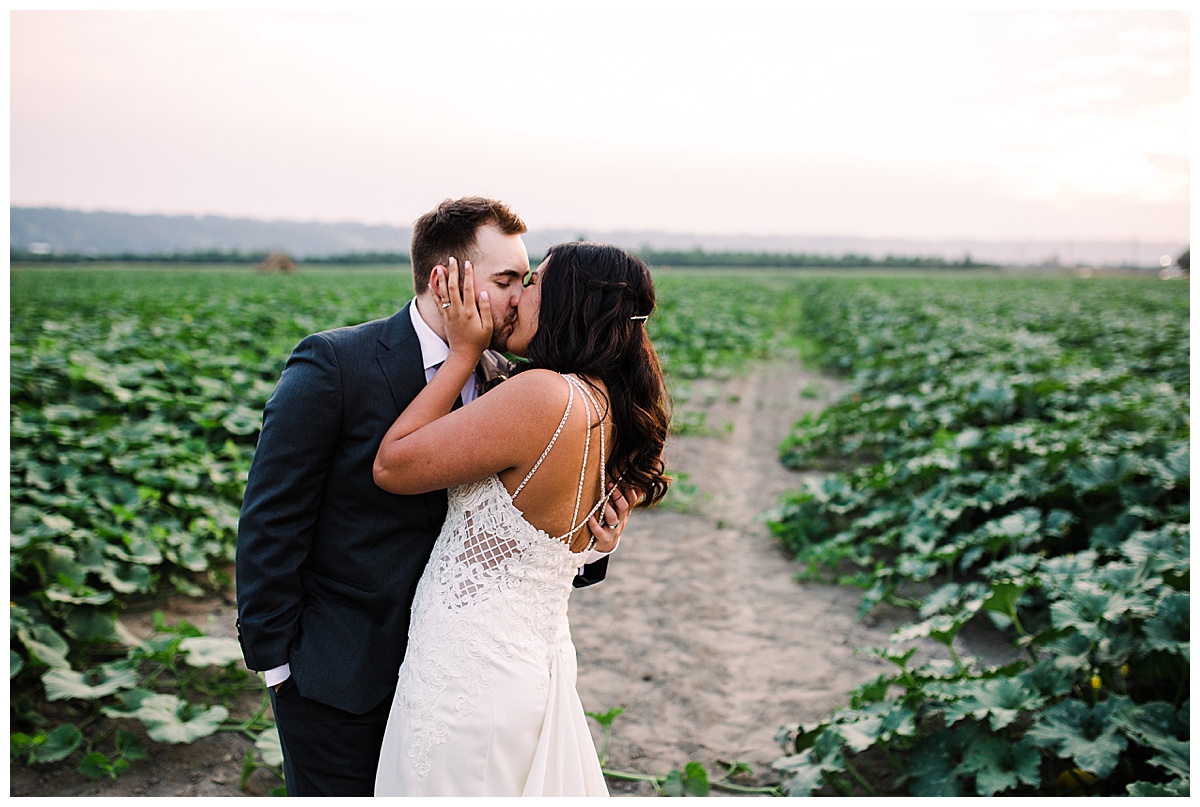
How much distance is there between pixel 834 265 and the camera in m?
86.9

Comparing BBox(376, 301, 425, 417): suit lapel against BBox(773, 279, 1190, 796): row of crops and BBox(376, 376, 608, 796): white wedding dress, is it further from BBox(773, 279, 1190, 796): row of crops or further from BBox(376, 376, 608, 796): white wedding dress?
BBox(773, 279, 1190, 796): row of crops

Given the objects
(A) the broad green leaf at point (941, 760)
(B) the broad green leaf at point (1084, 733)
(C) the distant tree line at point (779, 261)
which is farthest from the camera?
(C) the distant tree line at point (779, 261)

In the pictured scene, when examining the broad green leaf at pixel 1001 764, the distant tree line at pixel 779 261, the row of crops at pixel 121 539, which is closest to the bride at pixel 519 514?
the row of crops at pixel 121 539

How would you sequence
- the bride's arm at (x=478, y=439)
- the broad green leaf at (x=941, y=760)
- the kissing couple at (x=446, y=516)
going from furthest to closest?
the broad green leaf at (x=941, y=760) < the kissing couple at (x=446, y=516) < the bride's arm at (x=478, y=439)

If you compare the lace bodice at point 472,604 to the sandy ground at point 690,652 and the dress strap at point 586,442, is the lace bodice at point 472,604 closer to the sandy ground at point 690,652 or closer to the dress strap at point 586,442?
the dress strap at point 586,442

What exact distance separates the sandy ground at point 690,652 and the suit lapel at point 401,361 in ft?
2.42

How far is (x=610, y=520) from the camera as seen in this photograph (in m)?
2.10

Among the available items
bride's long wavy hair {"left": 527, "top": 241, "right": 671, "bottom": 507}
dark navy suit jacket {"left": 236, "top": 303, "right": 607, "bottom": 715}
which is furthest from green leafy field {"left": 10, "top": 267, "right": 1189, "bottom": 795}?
dark navy suit jacket {"left": 236, "top": 303, "right": 607, "bottom": 715}

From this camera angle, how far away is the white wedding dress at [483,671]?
1.87 metres

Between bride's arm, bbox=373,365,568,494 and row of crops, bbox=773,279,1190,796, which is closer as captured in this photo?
bride's arm, bbox=373,365,568,494

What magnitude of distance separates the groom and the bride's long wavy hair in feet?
0.38

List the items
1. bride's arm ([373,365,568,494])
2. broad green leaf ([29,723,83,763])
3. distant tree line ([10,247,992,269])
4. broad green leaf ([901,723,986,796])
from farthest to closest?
distant tree line ([10,247,992,269]) → broad green leaf ([29,723,83,763]) → broad green leaf ([901,723,986,796]) → bride's arm ([373,365,568,494])

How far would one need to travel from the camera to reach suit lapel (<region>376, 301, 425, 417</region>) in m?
1.91
